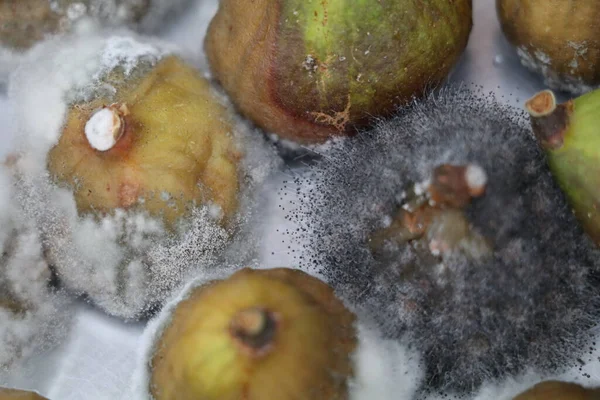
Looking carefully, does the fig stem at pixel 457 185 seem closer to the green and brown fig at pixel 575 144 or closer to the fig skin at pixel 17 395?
the green and brown fig at pixel 575 144

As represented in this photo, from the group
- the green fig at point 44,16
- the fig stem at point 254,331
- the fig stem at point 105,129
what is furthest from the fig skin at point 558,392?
the green fig at point 44,16

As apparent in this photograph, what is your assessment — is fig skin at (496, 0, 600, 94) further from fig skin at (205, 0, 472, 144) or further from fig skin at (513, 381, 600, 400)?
fig skin at (513, 381, 600, 400)

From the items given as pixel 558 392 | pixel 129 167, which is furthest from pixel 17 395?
pixel 558 392

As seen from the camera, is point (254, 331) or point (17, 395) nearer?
point (254, 331)

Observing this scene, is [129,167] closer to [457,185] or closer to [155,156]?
[155,156]

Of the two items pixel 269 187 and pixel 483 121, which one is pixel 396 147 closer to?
pixel 483 121
